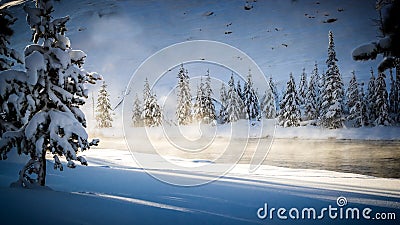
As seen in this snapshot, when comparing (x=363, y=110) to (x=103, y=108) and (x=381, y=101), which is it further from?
(x=103, y=108)

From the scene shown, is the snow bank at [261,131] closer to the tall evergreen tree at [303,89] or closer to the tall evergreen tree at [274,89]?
the tall evergreen tree at [274,89]

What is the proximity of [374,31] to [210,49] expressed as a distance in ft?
30.2

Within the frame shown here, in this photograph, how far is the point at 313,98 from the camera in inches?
601

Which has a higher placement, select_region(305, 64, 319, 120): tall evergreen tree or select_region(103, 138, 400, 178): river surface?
select_region(305, 64, 319, 120): tall evergreen tree

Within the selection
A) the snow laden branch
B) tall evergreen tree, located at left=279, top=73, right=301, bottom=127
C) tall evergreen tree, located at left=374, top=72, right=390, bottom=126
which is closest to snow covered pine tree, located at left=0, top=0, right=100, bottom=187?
the snow laden branch

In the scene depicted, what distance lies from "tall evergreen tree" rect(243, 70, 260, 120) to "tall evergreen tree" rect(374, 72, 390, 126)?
6463 mm

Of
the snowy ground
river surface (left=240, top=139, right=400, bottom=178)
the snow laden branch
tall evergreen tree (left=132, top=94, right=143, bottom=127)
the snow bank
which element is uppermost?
the snow laden branch

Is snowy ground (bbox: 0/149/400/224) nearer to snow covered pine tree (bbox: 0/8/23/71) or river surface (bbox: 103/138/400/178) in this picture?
river surface (bbox: 103/138/400/178)

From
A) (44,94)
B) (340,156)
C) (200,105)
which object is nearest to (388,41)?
(200,105)

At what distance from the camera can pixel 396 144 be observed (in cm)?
1305

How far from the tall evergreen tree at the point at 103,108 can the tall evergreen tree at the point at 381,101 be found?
1599 centimetres

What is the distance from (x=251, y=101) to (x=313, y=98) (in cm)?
400

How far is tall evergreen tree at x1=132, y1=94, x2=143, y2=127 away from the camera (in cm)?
1468

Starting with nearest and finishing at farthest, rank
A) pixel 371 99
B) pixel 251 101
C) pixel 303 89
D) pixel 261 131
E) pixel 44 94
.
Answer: pixel 44 94 < pixel 371 99 < pixel 251 101 < pixel 303 89 < pixel 261 131
